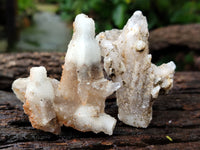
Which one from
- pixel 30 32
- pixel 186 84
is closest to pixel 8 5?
pixel 30 32

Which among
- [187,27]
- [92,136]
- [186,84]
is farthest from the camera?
[187,27]

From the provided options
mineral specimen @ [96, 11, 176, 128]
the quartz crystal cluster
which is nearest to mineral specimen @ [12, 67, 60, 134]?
the quartz crystal cluster

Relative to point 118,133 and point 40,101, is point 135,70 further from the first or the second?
point 40,101

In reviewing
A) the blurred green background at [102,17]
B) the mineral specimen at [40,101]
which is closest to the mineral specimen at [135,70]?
the mineral specimen at [40,101]

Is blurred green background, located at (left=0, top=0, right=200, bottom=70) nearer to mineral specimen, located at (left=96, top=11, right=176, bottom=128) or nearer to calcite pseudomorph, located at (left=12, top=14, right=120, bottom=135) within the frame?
mineral specimen, located at (left=96, top=11, right=176, bottom=128)

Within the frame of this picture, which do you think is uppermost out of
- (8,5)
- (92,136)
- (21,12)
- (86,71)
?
(21,12)

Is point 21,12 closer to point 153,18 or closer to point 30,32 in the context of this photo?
point 30,32

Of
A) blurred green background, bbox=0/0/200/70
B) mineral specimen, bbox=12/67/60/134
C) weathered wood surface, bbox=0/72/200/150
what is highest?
blurred green background, bbox=0/0/200/70

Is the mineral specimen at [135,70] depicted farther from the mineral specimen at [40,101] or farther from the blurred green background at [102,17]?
the blurred green background at [102,17]
